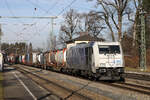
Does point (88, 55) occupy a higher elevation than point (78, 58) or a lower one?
higher

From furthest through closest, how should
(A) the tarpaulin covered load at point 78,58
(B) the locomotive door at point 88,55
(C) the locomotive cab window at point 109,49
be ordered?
(A) the tarpaulin covered load at point 78,58
(B) the locomotive door at point 88,55
(C) the locomotive cab window at point 109,49

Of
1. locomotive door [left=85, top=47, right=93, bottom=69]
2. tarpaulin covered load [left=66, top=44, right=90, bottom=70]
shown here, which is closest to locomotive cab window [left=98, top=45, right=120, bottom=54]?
locomotive door [left=85, top=47, right=93, bottom=69]

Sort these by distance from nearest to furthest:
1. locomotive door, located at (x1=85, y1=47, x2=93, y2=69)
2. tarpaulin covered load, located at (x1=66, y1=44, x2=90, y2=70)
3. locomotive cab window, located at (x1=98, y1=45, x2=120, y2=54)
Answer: locomotive cab window, located at (x1=98, y1=45, x2=120, y2=54) → locomotive door, located at (x1=85, y1=47, x2=93, y2=69) → tarpaulin covered load, located at (x1=66, y1=44, x2=90, y2=70)

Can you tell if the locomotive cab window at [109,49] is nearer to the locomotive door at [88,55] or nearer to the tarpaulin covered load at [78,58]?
the locomotive door at [88,55]

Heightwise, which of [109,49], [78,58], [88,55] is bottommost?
[78,58]

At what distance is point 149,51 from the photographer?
4400cm

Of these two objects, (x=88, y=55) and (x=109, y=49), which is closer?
(x=109, y=49)

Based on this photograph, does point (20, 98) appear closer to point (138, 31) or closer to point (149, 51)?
point (149, 51)

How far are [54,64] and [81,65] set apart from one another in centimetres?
1668

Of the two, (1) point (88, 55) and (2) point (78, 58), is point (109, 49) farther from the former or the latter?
(2) point (78, 58)

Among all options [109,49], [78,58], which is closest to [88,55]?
[109,49]

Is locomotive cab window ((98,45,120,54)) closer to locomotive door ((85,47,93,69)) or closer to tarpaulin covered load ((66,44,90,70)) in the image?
locomotive door ((85,47,93,69))

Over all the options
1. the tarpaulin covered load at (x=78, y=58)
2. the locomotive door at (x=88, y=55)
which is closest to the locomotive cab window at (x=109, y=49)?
the locomotive door at (x=88, y=55)

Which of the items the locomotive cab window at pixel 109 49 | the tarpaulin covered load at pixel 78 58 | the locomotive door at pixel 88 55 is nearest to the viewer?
the locomotive cab window at pixel 109 49
